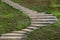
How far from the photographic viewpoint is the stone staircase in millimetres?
9609

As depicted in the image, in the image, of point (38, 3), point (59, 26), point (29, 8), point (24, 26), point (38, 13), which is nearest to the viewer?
point (59, 26)

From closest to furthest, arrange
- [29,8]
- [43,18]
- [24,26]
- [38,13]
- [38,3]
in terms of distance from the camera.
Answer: [24,26] → [43,18] → [38,13] → [29,8] → [38,3]

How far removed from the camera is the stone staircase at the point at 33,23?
9609 mm

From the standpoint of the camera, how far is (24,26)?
10.9m

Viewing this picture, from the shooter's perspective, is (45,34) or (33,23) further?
(33,23)

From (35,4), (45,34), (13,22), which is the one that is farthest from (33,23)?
(35,4)

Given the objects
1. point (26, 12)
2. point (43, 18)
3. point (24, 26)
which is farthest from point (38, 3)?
point (24, 26)

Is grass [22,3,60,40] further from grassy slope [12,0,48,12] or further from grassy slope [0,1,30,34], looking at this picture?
grassy slope [12,0,48,12]

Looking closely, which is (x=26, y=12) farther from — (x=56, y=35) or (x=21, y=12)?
(x=56, y=35)

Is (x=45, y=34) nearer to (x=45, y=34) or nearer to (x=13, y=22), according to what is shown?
(x=45, y=34)

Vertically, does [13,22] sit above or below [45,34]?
above

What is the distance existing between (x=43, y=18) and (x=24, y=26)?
1.33 meters

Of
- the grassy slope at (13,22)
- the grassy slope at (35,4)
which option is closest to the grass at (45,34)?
the grassy slope at (13,22)

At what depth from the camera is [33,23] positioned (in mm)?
11227
